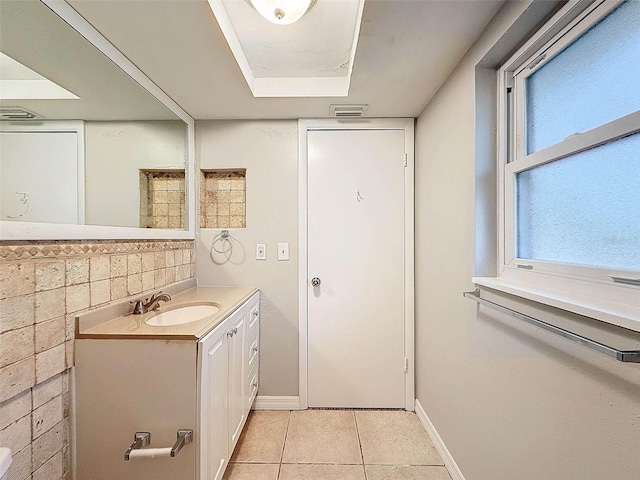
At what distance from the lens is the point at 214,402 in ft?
3.83

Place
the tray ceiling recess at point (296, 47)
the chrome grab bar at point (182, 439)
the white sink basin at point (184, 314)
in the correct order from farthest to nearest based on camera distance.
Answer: the white sink basin at point (184, 314) < the tray ceiling recess at point (296, 47) < the chrome grab bar at point (182, 439)

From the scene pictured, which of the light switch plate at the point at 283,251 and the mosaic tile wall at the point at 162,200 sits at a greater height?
the mosaic tile wall at the point at 162,200

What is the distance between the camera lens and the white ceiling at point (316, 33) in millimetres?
1032

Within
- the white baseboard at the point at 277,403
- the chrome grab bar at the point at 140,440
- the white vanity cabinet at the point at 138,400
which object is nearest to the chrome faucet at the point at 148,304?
the white vanity cabinet at the point at 138,400

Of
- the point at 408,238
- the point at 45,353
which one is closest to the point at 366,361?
the point at 408,238

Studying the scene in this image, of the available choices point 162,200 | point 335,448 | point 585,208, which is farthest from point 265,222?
point 585,208

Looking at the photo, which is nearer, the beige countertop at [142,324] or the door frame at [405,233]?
the beige countertop at [142,324]

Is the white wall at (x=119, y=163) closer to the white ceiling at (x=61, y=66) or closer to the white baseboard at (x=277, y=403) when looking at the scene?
the white ceiling at (x=61, y=66)

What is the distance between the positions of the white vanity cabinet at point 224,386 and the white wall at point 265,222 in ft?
0.84

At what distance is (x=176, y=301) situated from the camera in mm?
1587

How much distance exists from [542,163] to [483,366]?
0.84 metres

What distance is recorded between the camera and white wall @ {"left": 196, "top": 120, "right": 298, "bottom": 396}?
6.62ft

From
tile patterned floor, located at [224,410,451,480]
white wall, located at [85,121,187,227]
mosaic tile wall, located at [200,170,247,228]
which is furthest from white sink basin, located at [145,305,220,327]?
tile patterned floor, located at [224,410,451,480]

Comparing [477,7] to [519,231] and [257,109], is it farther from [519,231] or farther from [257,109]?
[257,109]
